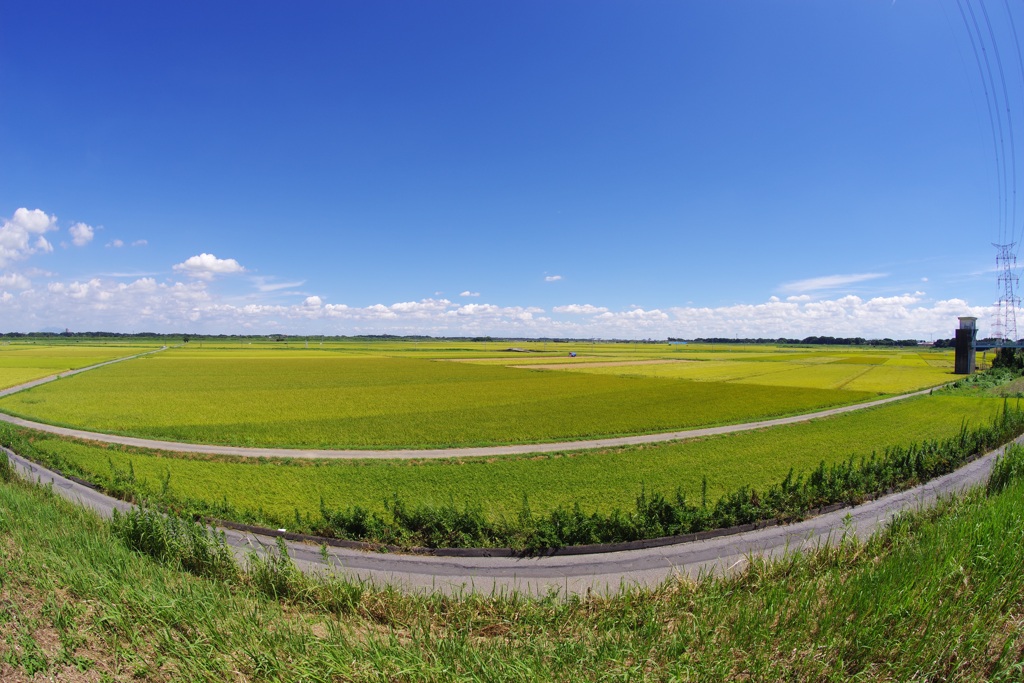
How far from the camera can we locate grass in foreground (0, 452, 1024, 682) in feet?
12.2

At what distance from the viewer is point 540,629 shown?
5.29m

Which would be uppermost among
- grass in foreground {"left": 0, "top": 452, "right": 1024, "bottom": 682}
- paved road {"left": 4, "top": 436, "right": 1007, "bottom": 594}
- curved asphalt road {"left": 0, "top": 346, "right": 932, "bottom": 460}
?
grass in foreground {"left": 0, "top": 452, "right": 1024, "bottom": 682}

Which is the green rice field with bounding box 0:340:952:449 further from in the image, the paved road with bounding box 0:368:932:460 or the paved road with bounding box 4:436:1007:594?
the paved road with bounding box 4:436:1007:594

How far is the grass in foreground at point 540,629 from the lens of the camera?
372 centimetres

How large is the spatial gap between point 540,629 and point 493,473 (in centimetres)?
1285

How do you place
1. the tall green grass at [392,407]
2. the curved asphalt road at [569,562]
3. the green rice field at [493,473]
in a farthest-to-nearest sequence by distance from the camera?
1. the tall green grass at [392,407]
2. the green rice field at [493,473]
3. the curved asphalt road at [569,562]

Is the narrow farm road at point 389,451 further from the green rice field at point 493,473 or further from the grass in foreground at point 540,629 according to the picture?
the grass in foreground at point 540,629

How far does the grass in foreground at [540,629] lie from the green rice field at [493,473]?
7.65 meters

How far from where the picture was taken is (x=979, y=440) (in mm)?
19266

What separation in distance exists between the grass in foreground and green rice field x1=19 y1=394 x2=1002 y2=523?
765 cm

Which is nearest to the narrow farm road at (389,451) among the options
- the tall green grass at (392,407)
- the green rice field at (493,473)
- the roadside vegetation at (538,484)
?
the tall green grass at (392,407)

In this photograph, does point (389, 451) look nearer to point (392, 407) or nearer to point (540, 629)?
point (392, 407)

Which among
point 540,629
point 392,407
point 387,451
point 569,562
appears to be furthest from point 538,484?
point 392,407

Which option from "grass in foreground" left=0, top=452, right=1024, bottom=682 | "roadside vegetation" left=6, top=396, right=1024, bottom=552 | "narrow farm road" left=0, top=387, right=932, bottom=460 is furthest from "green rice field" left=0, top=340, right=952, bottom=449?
"grass in foreground" left=0, top=452, right=1024, bottom=682
